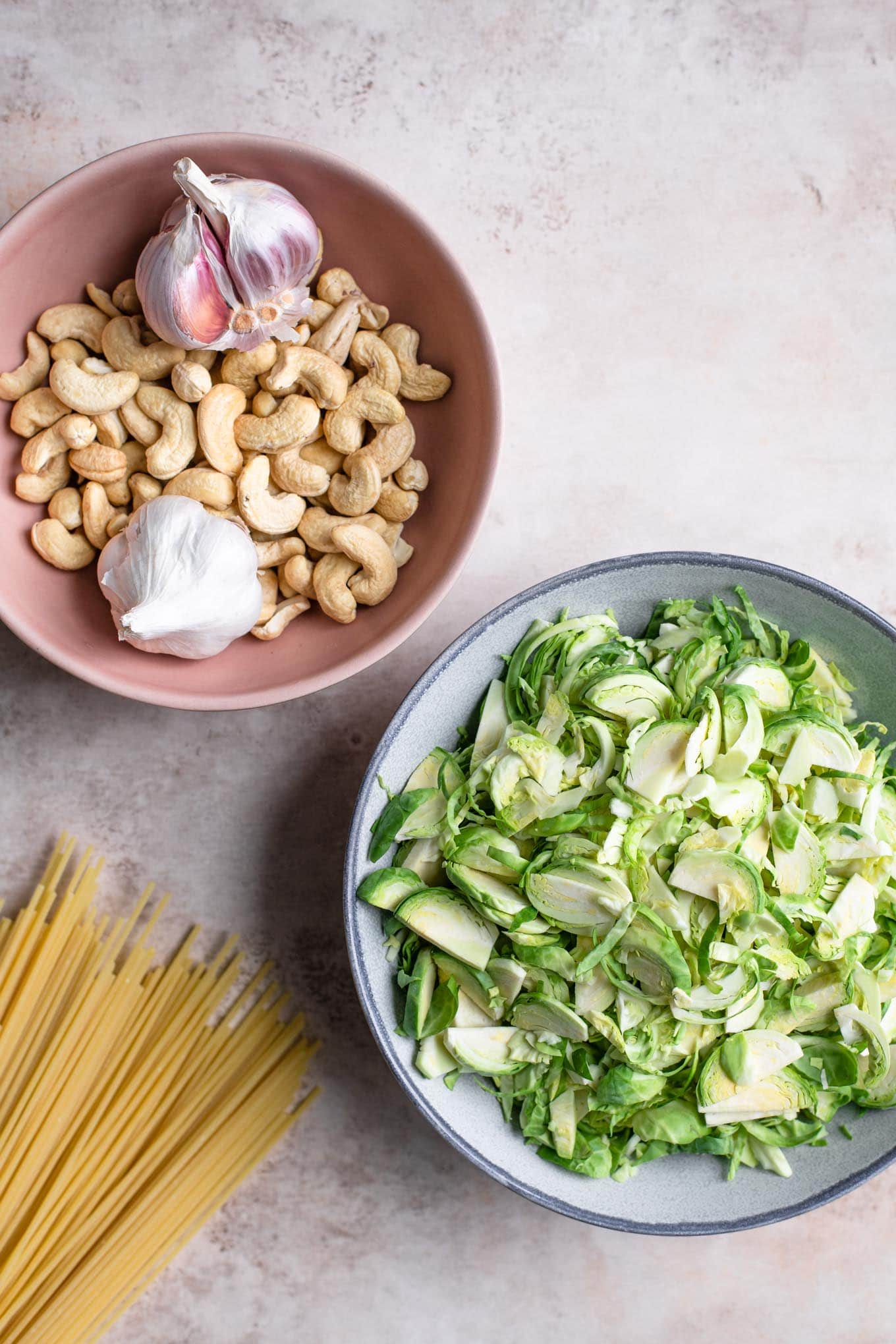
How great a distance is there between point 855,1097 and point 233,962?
0.65m

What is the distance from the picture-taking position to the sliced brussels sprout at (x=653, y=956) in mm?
897

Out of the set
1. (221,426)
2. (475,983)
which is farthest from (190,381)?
(475,983)

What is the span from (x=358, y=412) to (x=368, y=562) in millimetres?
153

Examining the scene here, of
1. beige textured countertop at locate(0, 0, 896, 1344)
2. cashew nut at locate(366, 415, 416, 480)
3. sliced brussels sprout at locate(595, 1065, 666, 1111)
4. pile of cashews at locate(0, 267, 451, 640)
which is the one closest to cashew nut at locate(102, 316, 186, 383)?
pile of cashews at locate(0, 267, 451, 640)

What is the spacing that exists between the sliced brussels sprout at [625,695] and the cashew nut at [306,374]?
0.38 meters

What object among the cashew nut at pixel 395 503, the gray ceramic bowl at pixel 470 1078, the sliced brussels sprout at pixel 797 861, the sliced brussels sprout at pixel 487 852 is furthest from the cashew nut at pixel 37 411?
the sliced brussels sprout at pixel 797 861

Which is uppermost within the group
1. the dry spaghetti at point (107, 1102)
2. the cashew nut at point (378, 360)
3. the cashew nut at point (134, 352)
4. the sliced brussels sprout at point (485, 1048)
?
the cashew nut at point (378, 360)

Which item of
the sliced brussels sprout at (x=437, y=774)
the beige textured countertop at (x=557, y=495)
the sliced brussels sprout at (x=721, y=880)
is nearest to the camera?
the sliced brussels sprout at (x=721, y=880)

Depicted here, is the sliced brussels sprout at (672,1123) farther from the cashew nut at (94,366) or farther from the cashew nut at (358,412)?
the cashew nut at (94,366)

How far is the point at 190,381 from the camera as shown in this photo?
3.21 ft

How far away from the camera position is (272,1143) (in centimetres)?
113

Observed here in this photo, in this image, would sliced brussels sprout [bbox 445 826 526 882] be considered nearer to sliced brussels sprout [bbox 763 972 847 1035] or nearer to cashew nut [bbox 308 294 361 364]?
sliced brussels sprout [bbox 763 972 847 1035]

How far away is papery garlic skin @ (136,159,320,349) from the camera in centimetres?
93

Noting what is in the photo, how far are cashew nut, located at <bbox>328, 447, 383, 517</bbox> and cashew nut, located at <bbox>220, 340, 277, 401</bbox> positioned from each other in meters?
0.12
